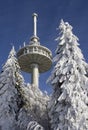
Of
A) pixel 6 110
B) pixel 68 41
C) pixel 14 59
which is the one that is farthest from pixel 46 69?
pixel 68 41

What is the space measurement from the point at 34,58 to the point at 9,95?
106ft

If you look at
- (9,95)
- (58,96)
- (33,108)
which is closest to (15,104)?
(9,95)

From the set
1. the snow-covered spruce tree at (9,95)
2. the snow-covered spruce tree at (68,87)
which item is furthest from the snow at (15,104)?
the snow-covered spruce tree at (68,87)

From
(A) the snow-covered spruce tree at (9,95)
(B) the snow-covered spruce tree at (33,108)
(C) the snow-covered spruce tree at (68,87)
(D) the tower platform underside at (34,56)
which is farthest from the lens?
(D) the tower platform underside at (34,56)

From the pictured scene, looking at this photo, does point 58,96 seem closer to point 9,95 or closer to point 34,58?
point 9,95

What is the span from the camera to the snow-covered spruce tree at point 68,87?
28.6 metres

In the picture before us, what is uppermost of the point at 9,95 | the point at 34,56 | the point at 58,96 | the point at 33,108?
the point at 34,56

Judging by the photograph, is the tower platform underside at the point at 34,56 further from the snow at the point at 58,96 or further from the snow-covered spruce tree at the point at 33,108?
the snow at the point at 58,96

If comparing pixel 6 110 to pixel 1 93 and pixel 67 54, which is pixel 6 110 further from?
pixel 67 54

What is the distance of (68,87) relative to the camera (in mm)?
29672

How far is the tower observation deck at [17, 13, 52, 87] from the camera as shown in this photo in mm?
69375

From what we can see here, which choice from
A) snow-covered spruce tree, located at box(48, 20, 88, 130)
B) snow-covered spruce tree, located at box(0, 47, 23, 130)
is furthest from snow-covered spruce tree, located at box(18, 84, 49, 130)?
snow-covered spruce tree, located at box(48, 20, 88, 130)

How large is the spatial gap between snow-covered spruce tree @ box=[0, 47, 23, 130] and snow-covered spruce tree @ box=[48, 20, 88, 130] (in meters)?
8.20

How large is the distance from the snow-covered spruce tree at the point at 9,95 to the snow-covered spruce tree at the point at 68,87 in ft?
26.9
